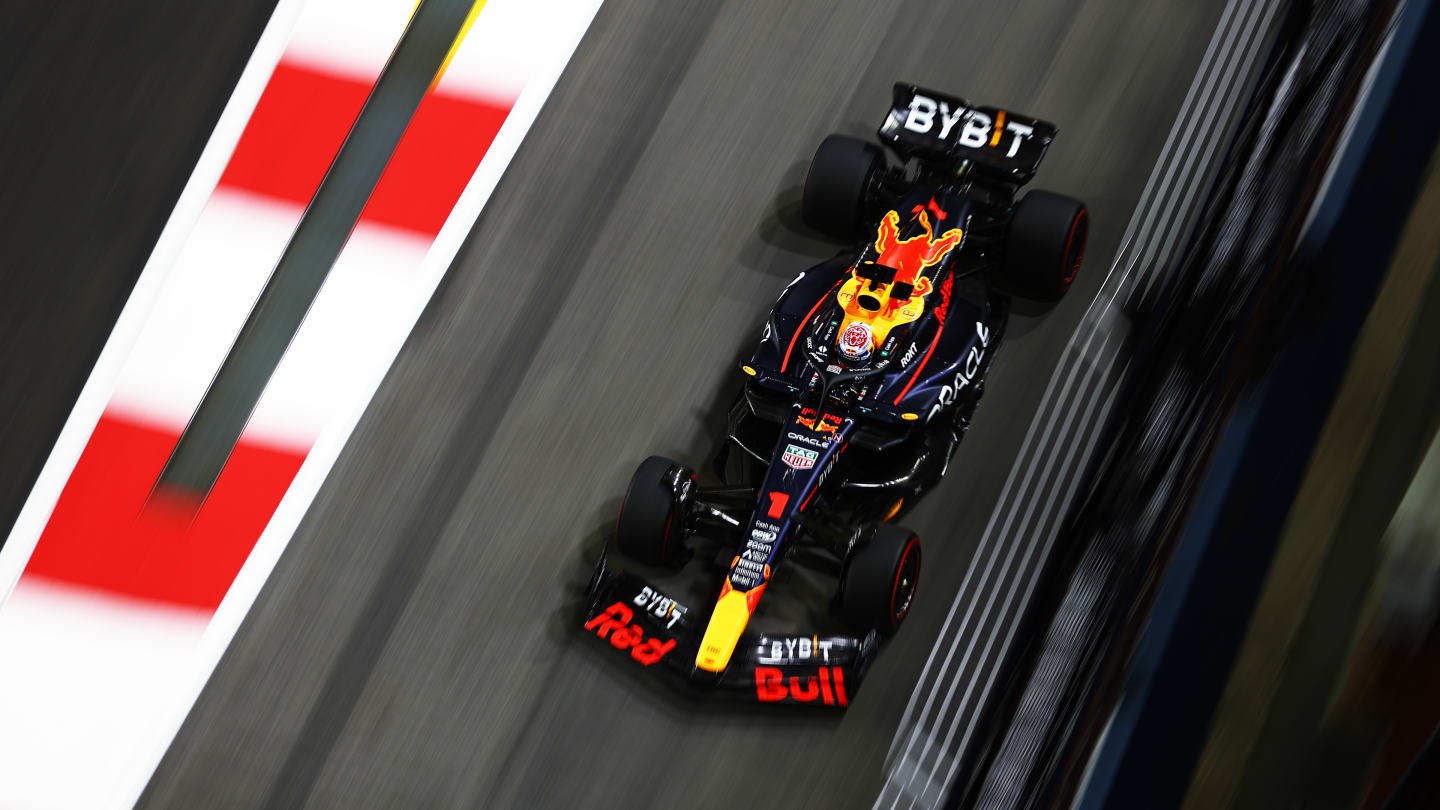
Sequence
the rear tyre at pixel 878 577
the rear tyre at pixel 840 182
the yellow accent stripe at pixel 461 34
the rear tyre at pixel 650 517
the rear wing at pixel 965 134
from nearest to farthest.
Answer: the rear tyre at pixel 878 577, the rear tyre at pixel 650 517, the rear wing at pixel 965 134, the rear tyre at pixel 840 182, the yellow accent stripe at pixel 461 34

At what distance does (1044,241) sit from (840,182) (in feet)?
1.80

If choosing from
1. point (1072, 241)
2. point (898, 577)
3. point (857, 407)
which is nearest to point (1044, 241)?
point (1072, 241)

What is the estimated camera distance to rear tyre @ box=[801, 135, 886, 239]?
3.57 meters

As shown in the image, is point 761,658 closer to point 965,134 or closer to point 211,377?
point 965,134

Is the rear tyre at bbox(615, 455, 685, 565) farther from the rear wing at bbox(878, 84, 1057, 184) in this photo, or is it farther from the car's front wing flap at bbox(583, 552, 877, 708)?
the rear wing at bbox(878, 84, 1057, 184)

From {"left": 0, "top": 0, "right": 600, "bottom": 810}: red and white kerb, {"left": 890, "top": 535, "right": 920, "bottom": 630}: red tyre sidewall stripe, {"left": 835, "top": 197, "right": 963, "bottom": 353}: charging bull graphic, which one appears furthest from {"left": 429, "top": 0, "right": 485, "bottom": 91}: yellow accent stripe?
{"left": 890, "top": 535, "right": 920, "bottom": 630}: red tyre sidewall stripe

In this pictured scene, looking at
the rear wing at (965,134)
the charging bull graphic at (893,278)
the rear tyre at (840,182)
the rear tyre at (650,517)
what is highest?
the rear wing at (965,134)

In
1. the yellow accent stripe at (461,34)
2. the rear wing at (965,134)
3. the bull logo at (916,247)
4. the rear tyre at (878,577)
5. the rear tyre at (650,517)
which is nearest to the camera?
the rear tyre at (878,577)

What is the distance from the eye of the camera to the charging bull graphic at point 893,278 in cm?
325

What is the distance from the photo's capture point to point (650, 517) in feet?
10.4

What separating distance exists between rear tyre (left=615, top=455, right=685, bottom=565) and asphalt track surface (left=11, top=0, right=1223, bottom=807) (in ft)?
0.92

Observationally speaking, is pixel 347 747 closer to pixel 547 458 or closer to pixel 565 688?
pixel 565 688

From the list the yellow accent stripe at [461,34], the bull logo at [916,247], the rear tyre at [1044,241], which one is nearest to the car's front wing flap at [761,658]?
the bull logo at [916,247]

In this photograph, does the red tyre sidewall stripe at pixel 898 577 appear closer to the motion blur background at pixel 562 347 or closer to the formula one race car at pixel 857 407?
the formula one race car at pixel 857 407
